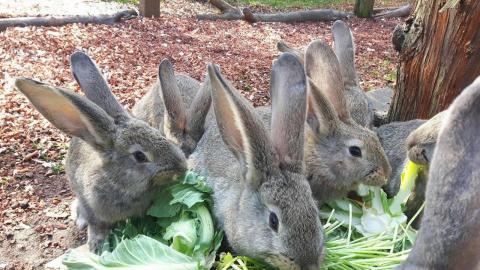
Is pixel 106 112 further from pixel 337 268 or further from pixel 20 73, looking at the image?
pixel 20 73

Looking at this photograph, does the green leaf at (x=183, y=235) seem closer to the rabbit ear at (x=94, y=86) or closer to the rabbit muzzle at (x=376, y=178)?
the rabbit ear at (x=94, y=86)

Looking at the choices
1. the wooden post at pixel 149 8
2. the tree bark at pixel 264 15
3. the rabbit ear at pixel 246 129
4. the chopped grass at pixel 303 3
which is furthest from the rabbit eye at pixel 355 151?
the chopped grass at pixel 303 3

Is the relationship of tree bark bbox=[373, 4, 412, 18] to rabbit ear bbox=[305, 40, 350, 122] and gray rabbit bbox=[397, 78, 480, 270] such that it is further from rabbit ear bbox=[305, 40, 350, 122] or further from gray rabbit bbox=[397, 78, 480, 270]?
gray rabbit bbox=[397, 78, 480, 270]

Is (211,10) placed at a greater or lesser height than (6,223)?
greater

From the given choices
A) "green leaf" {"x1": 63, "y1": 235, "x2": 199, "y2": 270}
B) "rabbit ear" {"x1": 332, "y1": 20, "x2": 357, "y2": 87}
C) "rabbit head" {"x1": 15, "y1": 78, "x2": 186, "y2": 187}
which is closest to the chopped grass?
"rabbit ear" {"x1": 332, "y1": 20, "x2": 357, "y2": 87}

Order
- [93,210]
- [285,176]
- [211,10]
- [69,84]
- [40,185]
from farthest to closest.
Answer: [211,10]
[69,84]
[40,185]
[93,210]
[285,176]

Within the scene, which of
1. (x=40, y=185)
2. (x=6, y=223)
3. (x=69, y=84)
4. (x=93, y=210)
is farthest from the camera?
(x=69, y=84)

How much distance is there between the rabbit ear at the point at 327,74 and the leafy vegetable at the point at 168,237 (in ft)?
4.31

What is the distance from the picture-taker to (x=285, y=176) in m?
3.36

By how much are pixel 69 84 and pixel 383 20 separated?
8799 millimetres

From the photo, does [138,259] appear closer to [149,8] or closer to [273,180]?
[273,180]

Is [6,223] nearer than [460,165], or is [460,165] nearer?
[460,165]

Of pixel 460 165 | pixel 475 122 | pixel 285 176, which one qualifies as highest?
pixel 475 122

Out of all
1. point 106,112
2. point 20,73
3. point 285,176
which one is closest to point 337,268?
point 285,176
